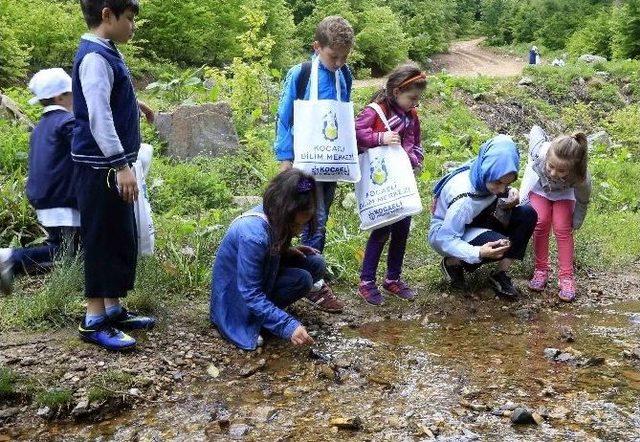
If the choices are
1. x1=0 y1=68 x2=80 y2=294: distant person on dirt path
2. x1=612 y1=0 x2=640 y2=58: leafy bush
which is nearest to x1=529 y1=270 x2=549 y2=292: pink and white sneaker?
x1=0 y1=68 x2=80 y2=294: distant person on dirt path

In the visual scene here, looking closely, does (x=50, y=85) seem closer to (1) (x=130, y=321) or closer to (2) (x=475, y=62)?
(1) (x=130, y=321)

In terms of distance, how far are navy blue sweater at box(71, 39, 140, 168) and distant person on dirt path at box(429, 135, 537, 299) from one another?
209 cm

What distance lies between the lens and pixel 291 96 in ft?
13.8

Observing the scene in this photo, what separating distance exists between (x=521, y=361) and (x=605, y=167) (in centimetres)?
638

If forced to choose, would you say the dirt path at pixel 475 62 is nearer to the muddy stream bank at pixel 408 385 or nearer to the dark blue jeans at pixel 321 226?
the dark blue jeans at pixel 321 226

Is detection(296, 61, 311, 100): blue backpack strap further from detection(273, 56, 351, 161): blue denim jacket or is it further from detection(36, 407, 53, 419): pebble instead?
detection(36, 407, 53, 419): pebble

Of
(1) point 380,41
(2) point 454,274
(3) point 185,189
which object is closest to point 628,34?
(1) point 380,41

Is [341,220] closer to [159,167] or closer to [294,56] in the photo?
[159,167]

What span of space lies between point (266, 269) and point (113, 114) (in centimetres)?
111

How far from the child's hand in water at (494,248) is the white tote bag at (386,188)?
480 mm

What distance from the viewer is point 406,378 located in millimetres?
3395

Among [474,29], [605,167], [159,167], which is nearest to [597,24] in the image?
[474,29]

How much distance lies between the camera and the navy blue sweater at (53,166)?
411 centimetres

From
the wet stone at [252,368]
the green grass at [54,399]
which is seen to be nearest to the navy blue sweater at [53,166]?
the green grass at [54,399]
